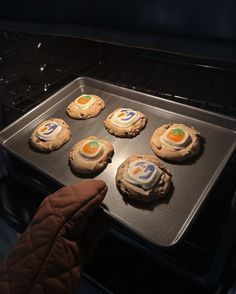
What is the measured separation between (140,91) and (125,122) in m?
0.19

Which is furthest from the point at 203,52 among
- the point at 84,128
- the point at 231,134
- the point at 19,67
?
the point at 19,67

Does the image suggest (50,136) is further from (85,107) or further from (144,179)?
A: (144,179)

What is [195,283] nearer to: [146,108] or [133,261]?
[133,261]

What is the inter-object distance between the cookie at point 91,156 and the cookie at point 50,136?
9 cm

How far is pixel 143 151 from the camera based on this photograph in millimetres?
1090

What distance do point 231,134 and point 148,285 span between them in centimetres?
61

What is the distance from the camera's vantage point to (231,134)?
1084 millimetres

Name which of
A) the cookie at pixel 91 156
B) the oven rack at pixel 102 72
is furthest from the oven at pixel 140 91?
the cookie at pixel 91 156

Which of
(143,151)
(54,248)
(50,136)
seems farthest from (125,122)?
(54,248)

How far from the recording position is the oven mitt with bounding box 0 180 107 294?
602mm

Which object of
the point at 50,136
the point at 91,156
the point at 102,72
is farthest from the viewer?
the point at 102,72

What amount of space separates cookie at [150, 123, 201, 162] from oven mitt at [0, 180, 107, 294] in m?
0.38

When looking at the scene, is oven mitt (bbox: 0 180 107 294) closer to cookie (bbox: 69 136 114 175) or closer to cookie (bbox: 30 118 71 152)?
cookie (bbox: 69 136 114 175)

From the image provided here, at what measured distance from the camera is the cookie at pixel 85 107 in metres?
1.25
